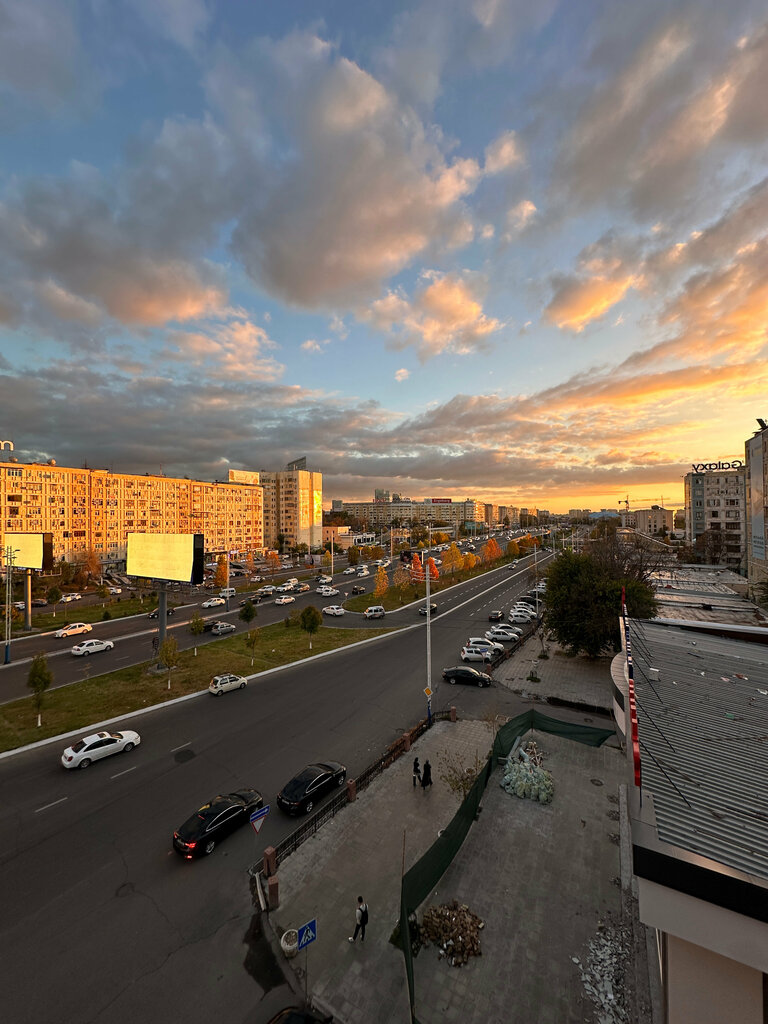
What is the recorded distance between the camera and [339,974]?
28.1 ft

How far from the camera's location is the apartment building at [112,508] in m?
76.3

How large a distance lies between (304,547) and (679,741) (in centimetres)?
9715

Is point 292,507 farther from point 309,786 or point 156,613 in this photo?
point 309,786

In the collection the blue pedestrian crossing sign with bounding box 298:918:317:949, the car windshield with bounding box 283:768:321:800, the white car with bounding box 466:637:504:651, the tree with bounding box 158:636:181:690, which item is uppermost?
the blue pedestrian crossing sign with bounding box 298:918:317:949

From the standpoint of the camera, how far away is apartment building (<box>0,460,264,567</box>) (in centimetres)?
7631

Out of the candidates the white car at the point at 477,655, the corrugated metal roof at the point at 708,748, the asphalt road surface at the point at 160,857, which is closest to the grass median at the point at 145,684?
the asphalt road surface at the point at 160,857

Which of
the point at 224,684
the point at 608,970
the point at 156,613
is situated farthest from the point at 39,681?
the point at 608,970

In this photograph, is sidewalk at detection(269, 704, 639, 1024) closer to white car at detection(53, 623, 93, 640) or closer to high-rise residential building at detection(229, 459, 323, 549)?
white car at detection(53, 623, 93, 640)

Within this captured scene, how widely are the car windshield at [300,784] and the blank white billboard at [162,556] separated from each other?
1783cm

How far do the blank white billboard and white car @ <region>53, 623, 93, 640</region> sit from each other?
475 inches

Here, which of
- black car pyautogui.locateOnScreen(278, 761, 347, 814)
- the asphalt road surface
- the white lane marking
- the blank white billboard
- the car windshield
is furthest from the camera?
the blank white billboard

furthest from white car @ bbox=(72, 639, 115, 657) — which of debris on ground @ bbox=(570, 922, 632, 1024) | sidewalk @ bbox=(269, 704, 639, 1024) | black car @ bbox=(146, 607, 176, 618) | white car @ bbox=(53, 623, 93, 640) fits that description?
debris on ground @ bbox=(570, 922, 632, 1024)

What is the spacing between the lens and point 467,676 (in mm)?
25375

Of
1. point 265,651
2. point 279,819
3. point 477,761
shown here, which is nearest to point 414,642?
point 265,651
